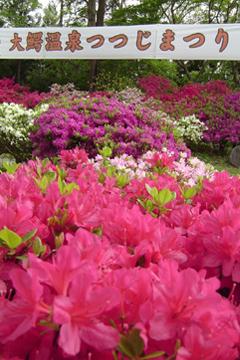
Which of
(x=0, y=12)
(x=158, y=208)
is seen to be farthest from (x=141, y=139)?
(x=0, y=12)

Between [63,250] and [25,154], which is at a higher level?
[63,250]

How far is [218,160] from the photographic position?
9.39m

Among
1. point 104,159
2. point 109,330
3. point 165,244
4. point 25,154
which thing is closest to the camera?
point 109,330

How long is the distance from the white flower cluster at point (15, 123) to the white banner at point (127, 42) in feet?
14.3

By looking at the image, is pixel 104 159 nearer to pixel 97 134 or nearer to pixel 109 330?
pixel 97 134

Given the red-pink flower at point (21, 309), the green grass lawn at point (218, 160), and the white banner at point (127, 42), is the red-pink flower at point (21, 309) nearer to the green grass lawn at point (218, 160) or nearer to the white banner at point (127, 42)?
the green grass lawn at point (218, 160)

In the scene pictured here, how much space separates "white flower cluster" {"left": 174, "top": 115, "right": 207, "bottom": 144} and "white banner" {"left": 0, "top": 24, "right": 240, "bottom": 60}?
1770 mm

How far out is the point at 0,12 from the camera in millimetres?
17688

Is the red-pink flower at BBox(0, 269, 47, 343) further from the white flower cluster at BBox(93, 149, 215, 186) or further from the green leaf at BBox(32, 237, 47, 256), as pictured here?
the white flower cluster at BBox(93, 149, 215, 186)

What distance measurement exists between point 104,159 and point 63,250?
2.46m

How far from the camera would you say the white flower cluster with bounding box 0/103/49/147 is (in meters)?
7.28

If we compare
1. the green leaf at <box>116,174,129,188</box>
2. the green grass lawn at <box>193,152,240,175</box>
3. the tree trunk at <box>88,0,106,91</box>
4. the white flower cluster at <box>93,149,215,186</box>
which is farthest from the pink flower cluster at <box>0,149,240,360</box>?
the tree trunk at <box>88,0,106,91</box>

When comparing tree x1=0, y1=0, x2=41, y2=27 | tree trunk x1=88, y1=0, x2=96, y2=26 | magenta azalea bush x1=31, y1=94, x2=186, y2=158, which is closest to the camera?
magenta azalea bush x1=31, y1=94, x2=186, y2=158

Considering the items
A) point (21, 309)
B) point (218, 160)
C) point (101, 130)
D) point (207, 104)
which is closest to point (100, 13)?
point (207, 104)
